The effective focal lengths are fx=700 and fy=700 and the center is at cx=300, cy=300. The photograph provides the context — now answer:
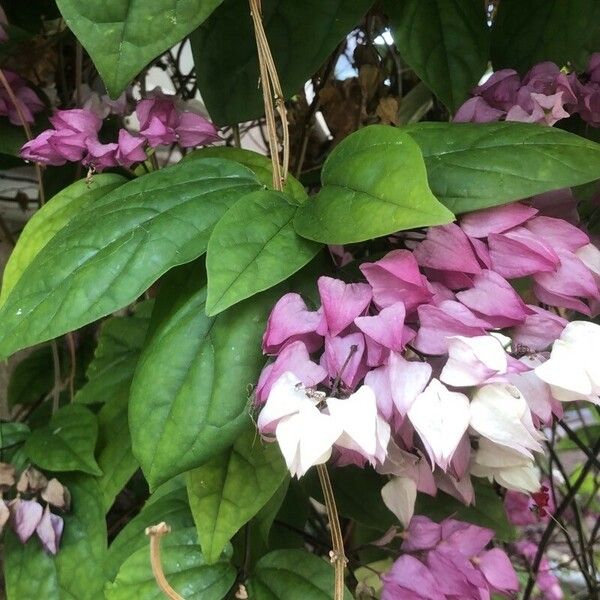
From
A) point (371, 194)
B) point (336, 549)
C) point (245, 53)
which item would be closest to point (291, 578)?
point (336, 549)

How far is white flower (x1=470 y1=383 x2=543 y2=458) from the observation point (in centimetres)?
32

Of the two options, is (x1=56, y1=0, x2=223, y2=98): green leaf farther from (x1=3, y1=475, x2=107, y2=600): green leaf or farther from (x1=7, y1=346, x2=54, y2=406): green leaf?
(x1=7, y1=346, x2=54, y2=406): green leaf

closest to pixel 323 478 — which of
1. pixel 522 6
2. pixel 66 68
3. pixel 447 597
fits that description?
pixel 447 597

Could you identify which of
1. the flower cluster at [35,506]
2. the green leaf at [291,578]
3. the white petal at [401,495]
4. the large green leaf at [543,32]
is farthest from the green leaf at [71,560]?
the large green leaf at [543,32]

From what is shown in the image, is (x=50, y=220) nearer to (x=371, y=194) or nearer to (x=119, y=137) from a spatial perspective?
(x=119, y=137)

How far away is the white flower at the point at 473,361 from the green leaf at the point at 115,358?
346 mm


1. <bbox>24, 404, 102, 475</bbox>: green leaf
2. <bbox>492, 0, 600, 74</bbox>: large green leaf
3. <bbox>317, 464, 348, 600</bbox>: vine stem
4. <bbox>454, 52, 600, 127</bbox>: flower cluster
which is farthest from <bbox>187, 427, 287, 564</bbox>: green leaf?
<bbox>492, 0, 600, 74</bbox>: large green leaf

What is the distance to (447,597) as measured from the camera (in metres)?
0.48

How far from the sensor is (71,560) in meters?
0.55

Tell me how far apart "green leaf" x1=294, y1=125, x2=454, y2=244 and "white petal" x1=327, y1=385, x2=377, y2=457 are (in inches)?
3.1

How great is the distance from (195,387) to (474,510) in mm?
345

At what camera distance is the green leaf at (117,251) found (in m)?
0.39

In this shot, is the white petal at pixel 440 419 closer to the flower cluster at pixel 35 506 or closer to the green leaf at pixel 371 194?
the green leaf at pixel 371 194

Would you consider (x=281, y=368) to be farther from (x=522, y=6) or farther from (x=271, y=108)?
(x=522, y=6)
